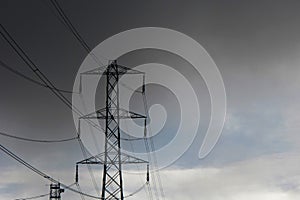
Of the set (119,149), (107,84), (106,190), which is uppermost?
(107,84)

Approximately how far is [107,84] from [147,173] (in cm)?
1569

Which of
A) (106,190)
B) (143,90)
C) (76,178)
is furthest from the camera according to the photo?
(143,90)

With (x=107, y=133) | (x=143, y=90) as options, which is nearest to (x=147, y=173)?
(x=143, y=90)

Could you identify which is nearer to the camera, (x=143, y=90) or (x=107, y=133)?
(x=107, y=133)

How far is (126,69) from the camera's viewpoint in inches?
2237

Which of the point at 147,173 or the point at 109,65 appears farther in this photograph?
the point at 147,173

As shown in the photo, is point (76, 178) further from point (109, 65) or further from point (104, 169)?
point (109, 65)

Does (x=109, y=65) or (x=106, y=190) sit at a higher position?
(x=109, y=65)

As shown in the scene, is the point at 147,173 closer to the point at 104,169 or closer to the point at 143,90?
the point at 143,90

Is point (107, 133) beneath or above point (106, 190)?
above

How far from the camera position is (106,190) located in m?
51.0

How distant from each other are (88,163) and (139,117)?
6.83 meters

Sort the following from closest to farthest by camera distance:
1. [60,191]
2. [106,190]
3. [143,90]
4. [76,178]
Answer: [106,190] → [76,178] → [143,90] → [60,191]

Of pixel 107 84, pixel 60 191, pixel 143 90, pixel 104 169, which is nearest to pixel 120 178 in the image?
pixel 104 169
